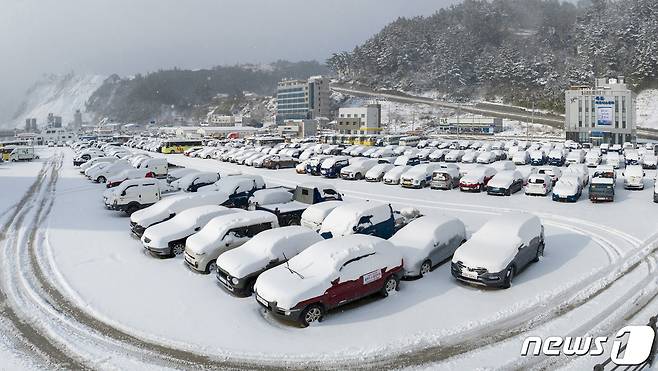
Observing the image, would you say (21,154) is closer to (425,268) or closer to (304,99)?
(425,268)

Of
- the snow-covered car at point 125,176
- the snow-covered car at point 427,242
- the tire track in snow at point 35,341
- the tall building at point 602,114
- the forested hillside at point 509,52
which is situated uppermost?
the forested hillside at point 509,52

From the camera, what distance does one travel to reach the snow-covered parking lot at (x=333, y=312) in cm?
908

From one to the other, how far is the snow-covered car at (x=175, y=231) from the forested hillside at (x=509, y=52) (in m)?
112

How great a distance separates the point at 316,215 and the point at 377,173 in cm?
1773

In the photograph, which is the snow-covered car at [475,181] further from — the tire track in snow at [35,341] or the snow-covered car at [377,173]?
the tire track in snow at [35,341]

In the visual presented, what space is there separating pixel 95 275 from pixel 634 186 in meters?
29.4

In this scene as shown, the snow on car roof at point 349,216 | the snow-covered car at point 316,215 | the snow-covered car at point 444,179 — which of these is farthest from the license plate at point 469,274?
the snow-covered car at point 444,179

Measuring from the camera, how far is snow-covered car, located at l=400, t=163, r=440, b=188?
3053 cm

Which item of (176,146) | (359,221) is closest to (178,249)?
(359,221)

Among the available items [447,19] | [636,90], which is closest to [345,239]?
[636,90]

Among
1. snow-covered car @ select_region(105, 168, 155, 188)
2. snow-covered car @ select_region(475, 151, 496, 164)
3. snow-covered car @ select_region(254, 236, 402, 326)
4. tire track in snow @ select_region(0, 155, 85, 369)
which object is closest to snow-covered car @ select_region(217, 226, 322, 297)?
snow-covered car @ select_region(254, 236, 402, 326)

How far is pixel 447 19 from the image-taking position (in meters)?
187

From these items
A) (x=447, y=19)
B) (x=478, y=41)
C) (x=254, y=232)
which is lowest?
(x=254, y=232)

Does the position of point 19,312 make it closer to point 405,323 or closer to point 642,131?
point 405,323
